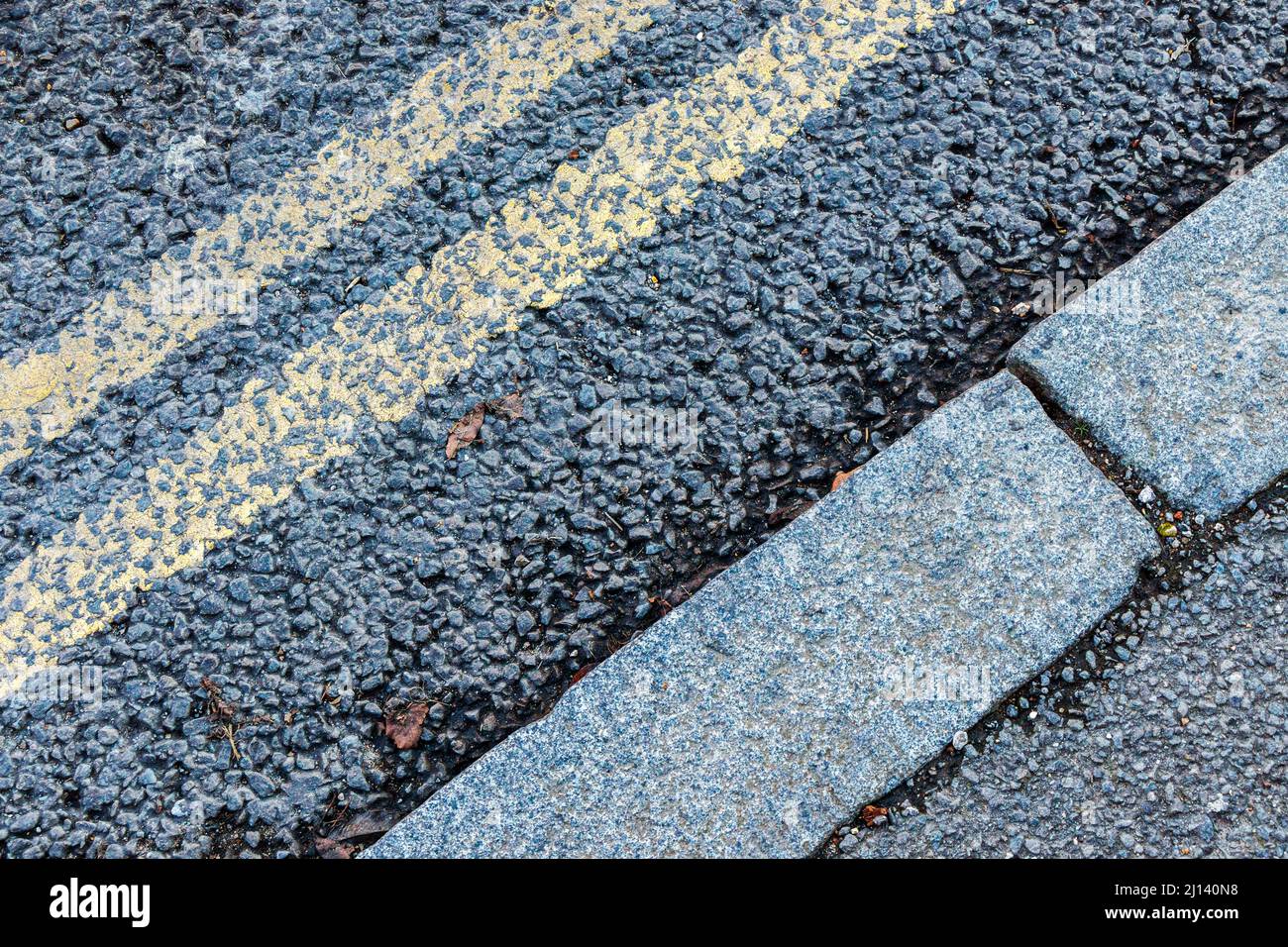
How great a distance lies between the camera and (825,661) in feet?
6.33

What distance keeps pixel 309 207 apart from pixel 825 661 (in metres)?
1.51

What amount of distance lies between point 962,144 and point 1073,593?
103cm

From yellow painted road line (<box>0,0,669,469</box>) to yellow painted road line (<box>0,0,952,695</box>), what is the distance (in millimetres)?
216

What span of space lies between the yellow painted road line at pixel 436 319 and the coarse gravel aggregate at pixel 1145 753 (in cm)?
128

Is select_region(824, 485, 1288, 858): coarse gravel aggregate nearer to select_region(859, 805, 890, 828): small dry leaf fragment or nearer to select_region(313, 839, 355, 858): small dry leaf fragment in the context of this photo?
select_region(859, 805, 890, 828): small dry leaf fragment

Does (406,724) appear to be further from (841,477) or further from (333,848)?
(841,477)

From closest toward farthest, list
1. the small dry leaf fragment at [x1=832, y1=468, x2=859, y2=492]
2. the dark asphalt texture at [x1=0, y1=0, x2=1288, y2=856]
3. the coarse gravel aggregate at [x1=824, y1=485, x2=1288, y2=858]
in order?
the coarse gravel aggregate at [x1=824, y1=485, x2=1288, y2=858] → the dark asphalt texture at [x1=0, y1=0, x2=1288, y2=856] → the small dry leaf fragment at [x1=832, y1=468, x2=859, y2=492]

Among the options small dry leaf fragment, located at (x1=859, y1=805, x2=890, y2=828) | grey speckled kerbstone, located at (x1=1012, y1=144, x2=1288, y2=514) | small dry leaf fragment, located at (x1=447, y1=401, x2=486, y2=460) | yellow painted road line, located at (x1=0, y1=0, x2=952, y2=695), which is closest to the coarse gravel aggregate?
small dry leaf fragment, located at (x1=859, y1=805, x2=890, y2=828)

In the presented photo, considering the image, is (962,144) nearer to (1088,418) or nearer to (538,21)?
(1088,418)

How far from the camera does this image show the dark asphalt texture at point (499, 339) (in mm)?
→ 1935

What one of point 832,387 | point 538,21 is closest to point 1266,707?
point 832,387

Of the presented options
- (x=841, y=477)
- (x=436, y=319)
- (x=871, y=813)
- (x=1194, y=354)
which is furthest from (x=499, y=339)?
(x=1194, y=354)

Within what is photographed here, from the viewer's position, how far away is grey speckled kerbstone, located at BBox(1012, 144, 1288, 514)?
2023mm
